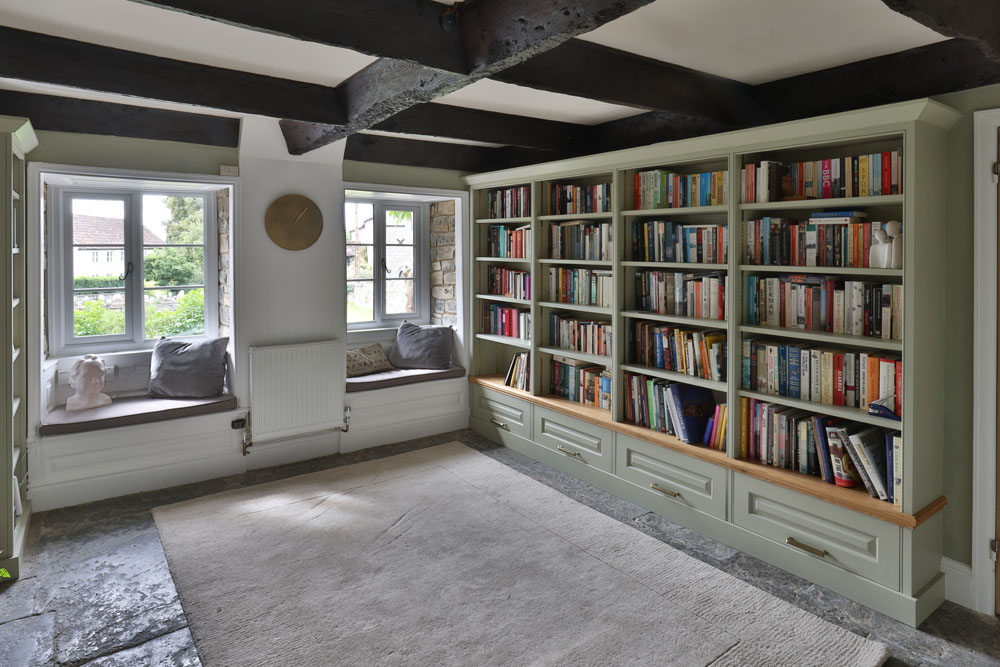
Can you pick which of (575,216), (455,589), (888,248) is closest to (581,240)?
(575,216)

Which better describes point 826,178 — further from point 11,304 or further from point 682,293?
point 11,304

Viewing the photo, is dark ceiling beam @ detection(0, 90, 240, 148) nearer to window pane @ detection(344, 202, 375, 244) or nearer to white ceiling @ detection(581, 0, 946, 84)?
window pane @ detection(344, 202, 375, 244)

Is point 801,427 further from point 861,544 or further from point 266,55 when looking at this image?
point 266,55

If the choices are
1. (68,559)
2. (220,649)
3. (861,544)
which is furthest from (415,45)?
(68,559)

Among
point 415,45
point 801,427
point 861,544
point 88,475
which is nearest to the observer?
point 415,45

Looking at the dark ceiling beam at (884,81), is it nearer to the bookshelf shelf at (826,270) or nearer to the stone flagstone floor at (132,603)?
the bookshelf shelf at (826,270)

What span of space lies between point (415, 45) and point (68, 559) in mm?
2961

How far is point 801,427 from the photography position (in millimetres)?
2963

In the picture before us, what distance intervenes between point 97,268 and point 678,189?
386 centimetres

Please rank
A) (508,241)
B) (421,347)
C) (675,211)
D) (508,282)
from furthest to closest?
(421,347)
(508,282)
(508,241)
(675,211)

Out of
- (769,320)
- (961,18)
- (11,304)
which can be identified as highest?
(961,18)

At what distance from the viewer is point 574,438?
4.18 meters

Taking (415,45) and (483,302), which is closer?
(415,45)

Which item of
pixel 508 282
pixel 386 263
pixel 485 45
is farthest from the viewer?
pixel 386 263
